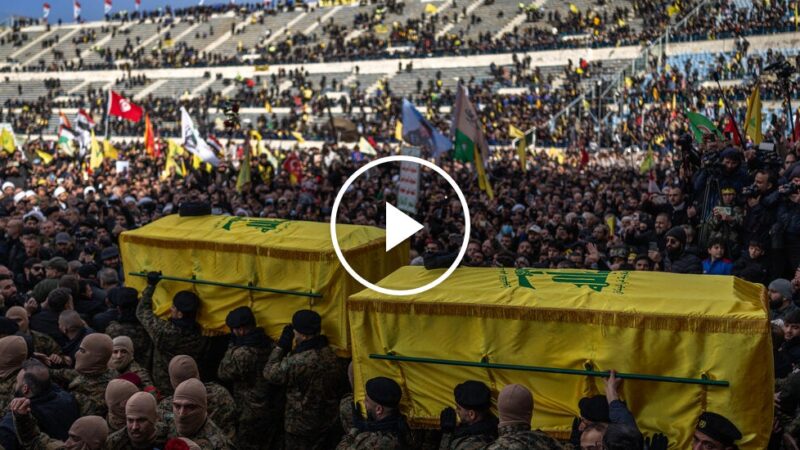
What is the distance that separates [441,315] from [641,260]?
326 centimetres

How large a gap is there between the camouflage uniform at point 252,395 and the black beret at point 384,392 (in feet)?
5.73

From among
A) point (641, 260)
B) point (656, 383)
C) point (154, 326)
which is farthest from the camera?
point (641, 260)

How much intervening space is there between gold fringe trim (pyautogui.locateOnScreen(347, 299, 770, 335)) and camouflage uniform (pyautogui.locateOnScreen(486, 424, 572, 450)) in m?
0.89

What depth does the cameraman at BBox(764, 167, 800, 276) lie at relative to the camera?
8383 millimetres

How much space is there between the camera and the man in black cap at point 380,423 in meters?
5.20

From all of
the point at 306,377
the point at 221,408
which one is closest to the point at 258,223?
the point at 306,377

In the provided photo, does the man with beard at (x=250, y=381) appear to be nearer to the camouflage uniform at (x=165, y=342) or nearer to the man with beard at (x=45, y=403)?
the camouflage uniform at (x=165, y=342)

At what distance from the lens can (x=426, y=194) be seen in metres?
18.1

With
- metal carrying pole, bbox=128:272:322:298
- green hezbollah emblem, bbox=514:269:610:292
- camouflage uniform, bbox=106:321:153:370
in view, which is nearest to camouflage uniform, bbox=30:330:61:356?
camouflage uniform, bbox=106:321:153:370

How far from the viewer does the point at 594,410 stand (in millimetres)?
4695

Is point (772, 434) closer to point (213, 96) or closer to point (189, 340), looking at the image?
point (189, 340)

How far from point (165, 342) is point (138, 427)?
304 cm

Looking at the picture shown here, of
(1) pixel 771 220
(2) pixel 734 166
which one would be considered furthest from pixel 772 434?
(2) pixel 734 166

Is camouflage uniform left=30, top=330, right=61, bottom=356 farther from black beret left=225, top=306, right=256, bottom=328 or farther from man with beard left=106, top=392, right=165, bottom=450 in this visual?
man with beard left=106, top=392, right=165, bottom=450
